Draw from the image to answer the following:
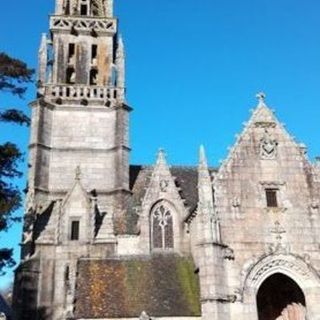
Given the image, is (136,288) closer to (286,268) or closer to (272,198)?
(286,268)

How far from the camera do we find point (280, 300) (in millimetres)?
26672

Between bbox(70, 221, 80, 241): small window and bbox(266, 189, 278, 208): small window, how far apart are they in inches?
409

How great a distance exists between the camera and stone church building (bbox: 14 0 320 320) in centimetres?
2362

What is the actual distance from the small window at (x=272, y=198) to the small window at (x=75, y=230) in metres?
10.4

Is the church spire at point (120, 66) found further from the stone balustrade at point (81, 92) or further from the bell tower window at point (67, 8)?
the bell tower window at point (67, 8)

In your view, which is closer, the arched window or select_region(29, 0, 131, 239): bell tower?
the arched window

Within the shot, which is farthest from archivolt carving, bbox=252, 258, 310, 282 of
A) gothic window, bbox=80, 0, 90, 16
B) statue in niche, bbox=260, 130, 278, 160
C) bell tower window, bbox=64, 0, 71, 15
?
bell tower window, bbox=64, 0, 71, 15

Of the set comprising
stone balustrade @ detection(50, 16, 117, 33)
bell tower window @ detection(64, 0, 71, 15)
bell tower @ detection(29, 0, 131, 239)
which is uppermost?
bell tower window @ detection(64, 0, 71, 15)

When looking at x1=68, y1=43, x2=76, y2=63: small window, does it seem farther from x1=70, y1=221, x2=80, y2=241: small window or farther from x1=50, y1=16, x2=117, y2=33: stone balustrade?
x1=70, y1=221, x2=80, y2=241: small window

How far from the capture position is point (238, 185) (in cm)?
2553

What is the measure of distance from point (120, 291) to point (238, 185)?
24.0 feet

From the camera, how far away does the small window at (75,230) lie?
29203 millimetres

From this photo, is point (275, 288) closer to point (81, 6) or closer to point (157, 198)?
point (157, 198)

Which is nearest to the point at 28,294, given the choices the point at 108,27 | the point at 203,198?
the point at 203,198
